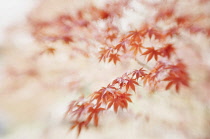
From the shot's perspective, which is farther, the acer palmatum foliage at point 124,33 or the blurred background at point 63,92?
the blurred background at point 63,92

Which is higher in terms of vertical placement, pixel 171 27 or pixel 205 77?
pixel 171 27

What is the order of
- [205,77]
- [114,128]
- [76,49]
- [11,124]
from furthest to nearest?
[11,124]
[76,49]
[114,128]
[205,77]

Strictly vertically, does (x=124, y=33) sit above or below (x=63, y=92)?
above

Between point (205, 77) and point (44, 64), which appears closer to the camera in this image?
point (205, 77)

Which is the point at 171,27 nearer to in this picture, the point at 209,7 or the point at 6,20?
the point at 209,7

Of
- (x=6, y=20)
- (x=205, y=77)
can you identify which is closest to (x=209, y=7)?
(x=205, y=77)

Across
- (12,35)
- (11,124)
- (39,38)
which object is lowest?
(11,124)

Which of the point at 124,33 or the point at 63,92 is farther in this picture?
the point at 63,92

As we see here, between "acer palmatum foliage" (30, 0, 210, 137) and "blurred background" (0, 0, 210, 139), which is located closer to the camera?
"acer palmatum foliage" (30, 0, 210, 137)
